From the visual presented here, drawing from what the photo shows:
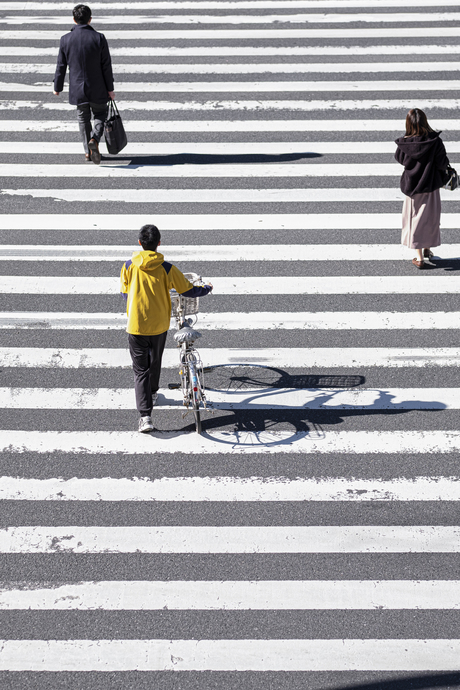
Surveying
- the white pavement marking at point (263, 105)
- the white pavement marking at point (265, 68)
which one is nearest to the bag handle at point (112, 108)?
the white pavement marking at point (263, 105)

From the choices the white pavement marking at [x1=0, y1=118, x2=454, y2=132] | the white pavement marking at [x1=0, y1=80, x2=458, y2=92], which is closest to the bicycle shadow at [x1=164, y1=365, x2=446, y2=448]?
the white pavement marking at [x1=0, y1=118, x2=454, y2=132]

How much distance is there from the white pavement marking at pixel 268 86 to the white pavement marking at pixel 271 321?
507cm

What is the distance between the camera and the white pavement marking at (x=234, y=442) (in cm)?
609

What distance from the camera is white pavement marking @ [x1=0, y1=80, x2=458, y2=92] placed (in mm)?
11383

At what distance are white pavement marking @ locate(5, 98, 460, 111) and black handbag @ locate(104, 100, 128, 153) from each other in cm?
149

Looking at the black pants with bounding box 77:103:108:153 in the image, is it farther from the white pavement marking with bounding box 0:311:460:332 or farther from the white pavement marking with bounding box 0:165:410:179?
the white pavement marking with bounding box 0:311:460:332

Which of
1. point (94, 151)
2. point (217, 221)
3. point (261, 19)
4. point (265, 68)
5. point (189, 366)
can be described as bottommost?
point (189, 366)

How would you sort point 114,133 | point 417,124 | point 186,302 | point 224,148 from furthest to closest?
point 224,148, point 114,133, point 417,124, point 186,302

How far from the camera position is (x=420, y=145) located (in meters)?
7.93

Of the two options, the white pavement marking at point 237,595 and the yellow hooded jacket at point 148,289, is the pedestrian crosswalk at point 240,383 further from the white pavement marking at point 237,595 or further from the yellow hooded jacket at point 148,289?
the yellow hooded jacket at point 148,289

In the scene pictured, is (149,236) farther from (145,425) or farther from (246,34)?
(246,34)

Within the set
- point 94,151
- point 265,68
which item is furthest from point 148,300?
point 265,68

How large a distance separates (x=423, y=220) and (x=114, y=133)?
4.07m

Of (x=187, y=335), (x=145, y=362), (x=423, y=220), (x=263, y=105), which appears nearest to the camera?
(x=187, y=335)
